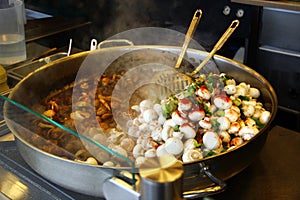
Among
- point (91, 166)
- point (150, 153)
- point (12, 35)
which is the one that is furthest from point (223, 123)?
point (12, 35)

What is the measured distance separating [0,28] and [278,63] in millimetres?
1661

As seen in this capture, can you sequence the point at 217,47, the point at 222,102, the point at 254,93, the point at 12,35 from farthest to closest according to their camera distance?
the point at 12,35 < the point at 217,47 < the point at 254,93 < the point at 222,102

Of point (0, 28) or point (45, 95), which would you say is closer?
point (45, 95)

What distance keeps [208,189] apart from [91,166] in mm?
239

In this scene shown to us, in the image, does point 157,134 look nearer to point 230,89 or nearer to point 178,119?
point 178,119

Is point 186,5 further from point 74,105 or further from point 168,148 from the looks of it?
point 168,148

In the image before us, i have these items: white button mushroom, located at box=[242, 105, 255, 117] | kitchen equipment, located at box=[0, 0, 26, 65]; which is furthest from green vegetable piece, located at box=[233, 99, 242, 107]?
kitchen equipment, located at box=[0, 0, 26, 65]

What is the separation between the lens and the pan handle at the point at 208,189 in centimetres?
73

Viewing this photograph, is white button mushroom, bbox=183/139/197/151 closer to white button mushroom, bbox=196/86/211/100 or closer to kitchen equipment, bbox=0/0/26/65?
white button mushroom, bbox=196/86/211/100

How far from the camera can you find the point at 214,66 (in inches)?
59.2

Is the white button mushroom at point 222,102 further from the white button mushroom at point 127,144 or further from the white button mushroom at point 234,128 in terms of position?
the white button mushroom at point 127,144

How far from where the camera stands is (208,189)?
0.81m

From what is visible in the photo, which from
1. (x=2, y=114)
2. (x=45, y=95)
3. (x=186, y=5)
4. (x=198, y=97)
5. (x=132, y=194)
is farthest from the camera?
(x=186, y=5)

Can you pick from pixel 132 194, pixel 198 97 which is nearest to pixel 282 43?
pixel 198 97
